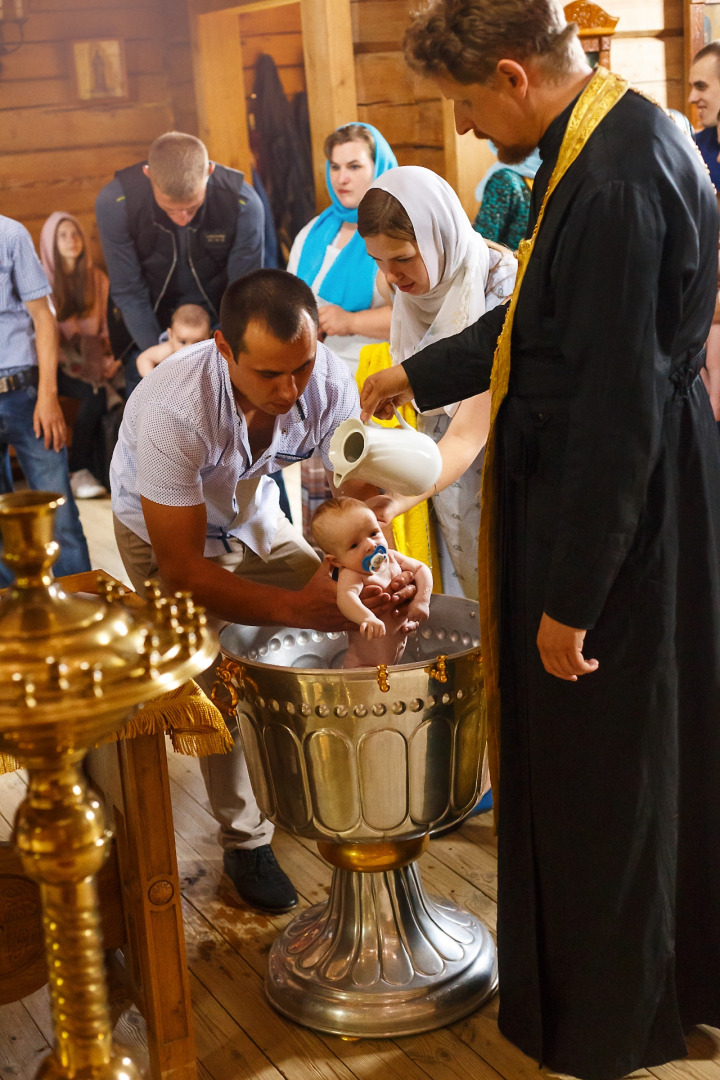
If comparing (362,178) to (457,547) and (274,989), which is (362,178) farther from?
(274,989)

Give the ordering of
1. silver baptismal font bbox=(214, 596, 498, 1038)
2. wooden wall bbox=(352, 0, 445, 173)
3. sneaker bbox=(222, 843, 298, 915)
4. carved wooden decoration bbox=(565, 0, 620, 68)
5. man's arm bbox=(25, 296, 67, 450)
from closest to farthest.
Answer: silver baptismal font bbox=(214, 596, 498, 1038) < sneaker bbox=(222, 843, 298, 915) < man's arm bbox=(25, 296, 67, 450) < carved wooden decoration bbox=(565, 0, 620, 68) < wooden wall bbox=(352, 0, 445, 173)

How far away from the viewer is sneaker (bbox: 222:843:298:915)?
2.46 metres

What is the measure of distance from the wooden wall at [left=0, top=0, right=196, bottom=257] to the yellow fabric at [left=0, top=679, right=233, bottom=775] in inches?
199

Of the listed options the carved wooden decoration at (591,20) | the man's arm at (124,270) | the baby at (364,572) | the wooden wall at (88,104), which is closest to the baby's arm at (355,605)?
the baby at (364,572)

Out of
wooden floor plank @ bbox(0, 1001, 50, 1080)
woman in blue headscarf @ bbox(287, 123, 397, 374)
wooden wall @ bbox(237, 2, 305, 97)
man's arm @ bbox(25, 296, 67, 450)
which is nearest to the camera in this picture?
wooden floor plank @ bbox(0, 1001, 50, 1080)

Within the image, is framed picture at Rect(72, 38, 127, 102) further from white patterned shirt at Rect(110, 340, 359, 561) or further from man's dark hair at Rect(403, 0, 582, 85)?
man's dark hair at Rect(403, 0, 582, 85)

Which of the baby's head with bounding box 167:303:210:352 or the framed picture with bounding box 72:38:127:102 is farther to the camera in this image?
the framed picture with bounding box 72:38:127:102

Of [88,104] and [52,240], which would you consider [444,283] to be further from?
[88,104]

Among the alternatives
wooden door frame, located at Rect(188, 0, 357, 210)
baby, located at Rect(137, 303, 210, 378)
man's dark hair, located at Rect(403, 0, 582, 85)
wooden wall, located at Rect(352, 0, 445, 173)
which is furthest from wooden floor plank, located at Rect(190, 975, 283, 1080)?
wooden door frame, located at Rect(188, 0, 357, 210)

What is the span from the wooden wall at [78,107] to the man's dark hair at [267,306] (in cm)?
450

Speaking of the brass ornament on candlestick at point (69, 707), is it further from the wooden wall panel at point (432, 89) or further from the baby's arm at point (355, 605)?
the wooden wall panel at point (432, 89)

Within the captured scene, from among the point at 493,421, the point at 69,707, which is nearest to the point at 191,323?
the point at 493,421

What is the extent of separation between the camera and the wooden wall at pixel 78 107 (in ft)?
20.2

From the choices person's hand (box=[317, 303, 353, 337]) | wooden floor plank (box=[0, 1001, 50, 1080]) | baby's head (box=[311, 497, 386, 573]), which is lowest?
wooden floor plank (box=[0, 1001, 50, 1080])
